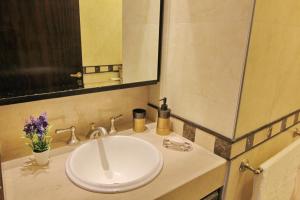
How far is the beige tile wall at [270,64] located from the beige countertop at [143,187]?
0.75 feet

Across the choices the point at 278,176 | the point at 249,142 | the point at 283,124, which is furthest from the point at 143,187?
the point at 283,124

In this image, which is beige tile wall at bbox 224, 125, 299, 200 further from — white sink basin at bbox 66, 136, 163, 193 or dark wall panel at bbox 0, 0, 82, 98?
dark wall panel at bbox 0, 0, 82, 98

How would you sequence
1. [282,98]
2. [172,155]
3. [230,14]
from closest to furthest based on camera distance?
[230,14], [172,155], [282,98]

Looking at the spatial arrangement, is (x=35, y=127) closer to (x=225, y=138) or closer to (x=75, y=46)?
(x=75, y=46)

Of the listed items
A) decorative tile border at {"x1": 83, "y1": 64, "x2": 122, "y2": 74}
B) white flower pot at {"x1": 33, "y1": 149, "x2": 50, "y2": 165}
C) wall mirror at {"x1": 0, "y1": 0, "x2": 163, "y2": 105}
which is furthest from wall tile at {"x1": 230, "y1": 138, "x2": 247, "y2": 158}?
white flower pot at {"x1": 33, "y1": 149, "x2": 50, "y2": 165}

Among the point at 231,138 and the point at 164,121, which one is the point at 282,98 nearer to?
the point at 231,138

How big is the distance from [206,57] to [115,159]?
2.22 ft

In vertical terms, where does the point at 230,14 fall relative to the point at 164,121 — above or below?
above

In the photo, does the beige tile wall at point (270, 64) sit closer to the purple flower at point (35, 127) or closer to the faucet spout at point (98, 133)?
the faucet spout at point (98, 133)

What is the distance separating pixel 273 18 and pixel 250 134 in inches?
20.6

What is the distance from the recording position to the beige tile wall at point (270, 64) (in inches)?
34.8

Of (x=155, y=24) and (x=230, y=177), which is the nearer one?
(x=230, y=177)

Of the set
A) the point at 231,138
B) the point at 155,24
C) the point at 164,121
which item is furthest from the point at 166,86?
the point at 231,138

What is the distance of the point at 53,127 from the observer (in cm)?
108
